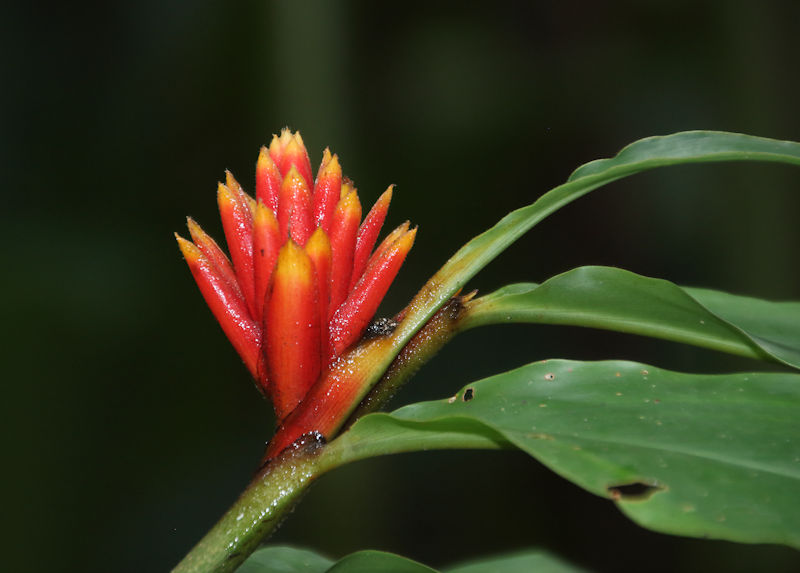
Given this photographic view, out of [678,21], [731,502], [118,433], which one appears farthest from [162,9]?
[731,502]

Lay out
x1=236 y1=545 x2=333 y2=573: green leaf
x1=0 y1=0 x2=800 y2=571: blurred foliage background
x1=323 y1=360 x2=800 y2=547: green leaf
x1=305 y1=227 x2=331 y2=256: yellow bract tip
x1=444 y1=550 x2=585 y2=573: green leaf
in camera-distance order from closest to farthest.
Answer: x1=323 y1=360 x2=800 y2=547: green leaf, x1=305 y1=227 x2=331 y2=256: yellow bract tip, x1=236 y1=545 x2=333 y2=573: green leaf, x1=444 y1=550 x2=585 y2=573: green leaf, x1=0 y1=0 x2=800 y2=571: blurred foliage background

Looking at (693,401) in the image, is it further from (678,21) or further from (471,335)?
(678,21)

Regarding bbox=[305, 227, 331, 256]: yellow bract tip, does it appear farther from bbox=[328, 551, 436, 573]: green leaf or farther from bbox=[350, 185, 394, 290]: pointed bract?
bbox=[328, 551, 436, 573]: green leaf

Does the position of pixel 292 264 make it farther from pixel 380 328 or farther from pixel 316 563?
pixel 316 563

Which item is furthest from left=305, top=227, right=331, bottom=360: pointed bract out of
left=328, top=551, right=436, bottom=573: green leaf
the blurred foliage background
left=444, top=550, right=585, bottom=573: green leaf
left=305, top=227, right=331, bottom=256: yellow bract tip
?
the blurred foliage background

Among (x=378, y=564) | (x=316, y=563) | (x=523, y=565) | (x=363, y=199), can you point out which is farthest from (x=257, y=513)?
(x=363, y=199)

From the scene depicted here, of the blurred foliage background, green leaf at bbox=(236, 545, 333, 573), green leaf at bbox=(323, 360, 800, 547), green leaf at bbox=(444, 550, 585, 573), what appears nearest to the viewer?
green leaf at bbox=(323, 360, 800, 547)
